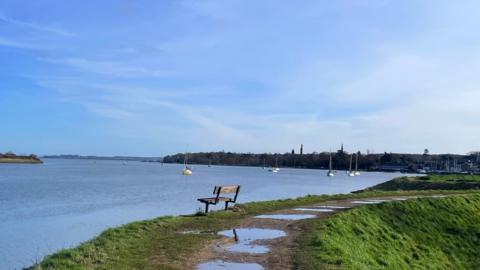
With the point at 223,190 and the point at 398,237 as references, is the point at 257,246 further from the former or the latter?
the point at 398,237

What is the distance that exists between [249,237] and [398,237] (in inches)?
317

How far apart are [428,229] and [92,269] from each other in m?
16.9

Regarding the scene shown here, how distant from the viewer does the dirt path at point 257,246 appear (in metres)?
10.0

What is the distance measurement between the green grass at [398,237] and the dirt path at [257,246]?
0.40 meters

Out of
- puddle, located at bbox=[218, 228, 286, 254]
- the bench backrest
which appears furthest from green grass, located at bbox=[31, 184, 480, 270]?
the bench backrest

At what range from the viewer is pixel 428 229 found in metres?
21.9

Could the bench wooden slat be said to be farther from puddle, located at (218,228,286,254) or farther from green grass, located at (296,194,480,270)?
puddle, located at (218,228,286,254)

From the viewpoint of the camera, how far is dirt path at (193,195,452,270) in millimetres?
10008

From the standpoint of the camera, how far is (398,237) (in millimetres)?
18875

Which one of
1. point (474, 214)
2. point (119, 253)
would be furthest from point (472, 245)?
A: point (119, 253)

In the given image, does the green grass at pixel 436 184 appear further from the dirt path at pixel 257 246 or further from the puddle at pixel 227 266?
the puddle at pixel 227 266

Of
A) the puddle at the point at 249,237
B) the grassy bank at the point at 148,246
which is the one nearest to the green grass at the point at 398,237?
the puddle at the point at 249,237

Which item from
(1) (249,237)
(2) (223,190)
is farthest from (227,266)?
(2) (223,190)

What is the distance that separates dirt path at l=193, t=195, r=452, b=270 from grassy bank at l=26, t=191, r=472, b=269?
389 millimetres
